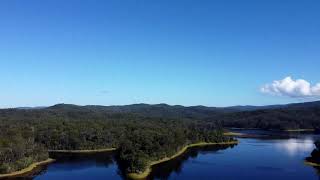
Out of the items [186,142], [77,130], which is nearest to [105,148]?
[77,130]

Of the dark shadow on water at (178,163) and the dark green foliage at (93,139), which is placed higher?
the dark green foliage at (93,139)

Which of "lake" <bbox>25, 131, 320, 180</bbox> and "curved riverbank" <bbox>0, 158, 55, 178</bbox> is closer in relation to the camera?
"lake" <bbox>25, 131, 320, 180</bbox>

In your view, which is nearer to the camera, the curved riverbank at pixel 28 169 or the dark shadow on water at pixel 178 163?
the curved riverbank at pixel 28 169

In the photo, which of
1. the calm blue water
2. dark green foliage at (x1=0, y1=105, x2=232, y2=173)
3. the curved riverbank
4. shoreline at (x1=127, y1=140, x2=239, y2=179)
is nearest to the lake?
the calm blue water

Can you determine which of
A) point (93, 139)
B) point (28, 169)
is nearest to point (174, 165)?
point (28, 169)

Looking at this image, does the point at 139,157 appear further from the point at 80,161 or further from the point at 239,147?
the point at 239,147

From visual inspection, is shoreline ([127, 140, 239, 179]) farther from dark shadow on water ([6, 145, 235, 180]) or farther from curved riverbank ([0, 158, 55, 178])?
curved riverbank ([0, 158, 55, 178])

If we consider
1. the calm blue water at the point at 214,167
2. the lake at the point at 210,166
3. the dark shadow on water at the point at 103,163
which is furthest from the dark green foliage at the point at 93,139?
the calm blue water at the point at 214,167

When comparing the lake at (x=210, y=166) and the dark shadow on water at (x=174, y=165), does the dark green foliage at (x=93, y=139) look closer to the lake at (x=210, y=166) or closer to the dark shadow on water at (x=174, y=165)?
the dark shadow on water at (x=174, y=165)

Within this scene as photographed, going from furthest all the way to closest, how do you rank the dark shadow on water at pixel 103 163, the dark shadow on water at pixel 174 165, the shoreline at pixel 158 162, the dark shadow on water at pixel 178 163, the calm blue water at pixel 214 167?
1. the dark shadow on water at pixel 103 163
2. the dark shadow on water at pixel 178 163
3. the dark shadow on water at pixel 174 165
4. the calm blue water at pixel 214 167
5. the shoreline at pixel 158 162
